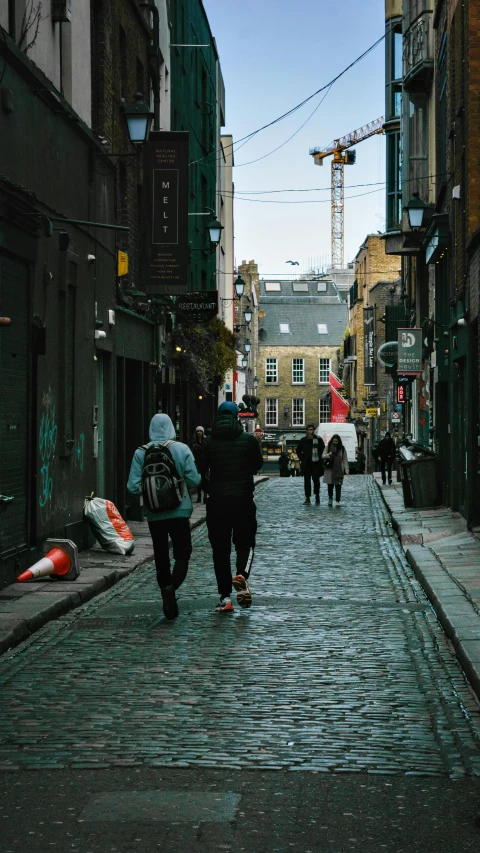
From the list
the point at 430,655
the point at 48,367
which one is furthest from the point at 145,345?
the point at 430,655

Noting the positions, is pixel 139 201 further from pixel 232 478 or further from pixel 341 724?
pixel 341 724

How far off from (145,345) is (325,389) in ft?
261

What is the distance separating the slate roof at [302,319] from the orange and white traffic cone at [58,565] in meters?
91.3

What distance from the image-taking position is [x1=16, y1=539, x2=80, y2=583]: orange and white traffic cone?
13.0 m

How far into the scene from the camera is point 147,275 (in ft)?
74.2

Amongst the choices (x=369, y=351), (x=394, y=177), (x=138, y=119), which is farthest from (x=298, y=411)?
(x=138, y=119)

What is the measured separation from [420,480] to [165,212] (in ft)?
23.3

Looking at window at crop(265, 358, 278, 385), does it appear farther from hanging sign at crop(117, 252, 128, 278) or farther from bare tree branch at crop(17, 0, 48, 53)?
bare tree branch at crop(17, 0, 48, 53)

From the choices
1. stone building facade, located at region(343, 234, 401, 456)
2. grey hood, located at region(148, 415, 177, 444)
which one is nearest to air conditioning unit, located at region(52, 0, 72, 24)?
grey hood, located at region(148, 415, 177, 444)

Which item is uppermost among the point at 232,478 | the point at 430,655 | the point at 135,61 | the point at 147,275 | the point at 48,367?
the point at 135,61

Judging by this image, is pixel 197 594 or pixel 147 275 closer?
pixel 197 594

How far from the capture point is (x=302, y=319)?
351 feet

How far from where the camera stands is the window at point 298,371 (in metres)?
104

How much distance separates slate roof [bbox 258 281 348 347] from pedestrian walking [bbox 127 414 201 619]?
9331cm
